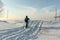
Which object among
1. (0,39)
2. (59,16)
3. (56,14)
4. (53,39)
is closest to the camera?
(0,39)

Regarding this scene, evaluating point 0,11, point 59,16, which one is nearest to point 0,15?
point 0,11

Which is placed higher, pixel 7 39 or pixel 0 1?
pixel 0 1

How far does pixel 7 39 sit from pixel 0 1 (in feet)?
93.2

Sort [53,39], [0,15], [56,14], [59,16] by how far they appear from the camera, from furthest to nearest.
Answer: [59,16]
[56,14]
[0,15]
[53,39]

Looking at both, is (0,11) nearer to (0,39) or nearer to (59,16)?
(59,16)

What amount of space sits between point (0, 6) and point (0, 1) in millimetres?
1763

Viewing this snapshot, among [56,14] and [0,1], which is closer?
[0,1]

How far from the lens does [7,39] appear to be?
9.42 m

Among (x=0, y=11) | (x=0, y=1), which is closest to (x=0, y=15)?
(x=0, y=11)

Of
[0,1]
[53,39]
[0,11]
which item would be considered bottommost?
[53,39]

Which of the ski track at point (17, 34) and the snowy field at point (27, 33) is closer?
the ski track at point (17, 34)

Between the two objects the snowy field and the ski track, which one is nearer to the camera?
the ski track

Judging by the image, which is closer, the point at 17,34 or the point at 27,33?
the point at 17,34

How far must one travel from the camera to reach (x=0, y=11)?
39.1m
